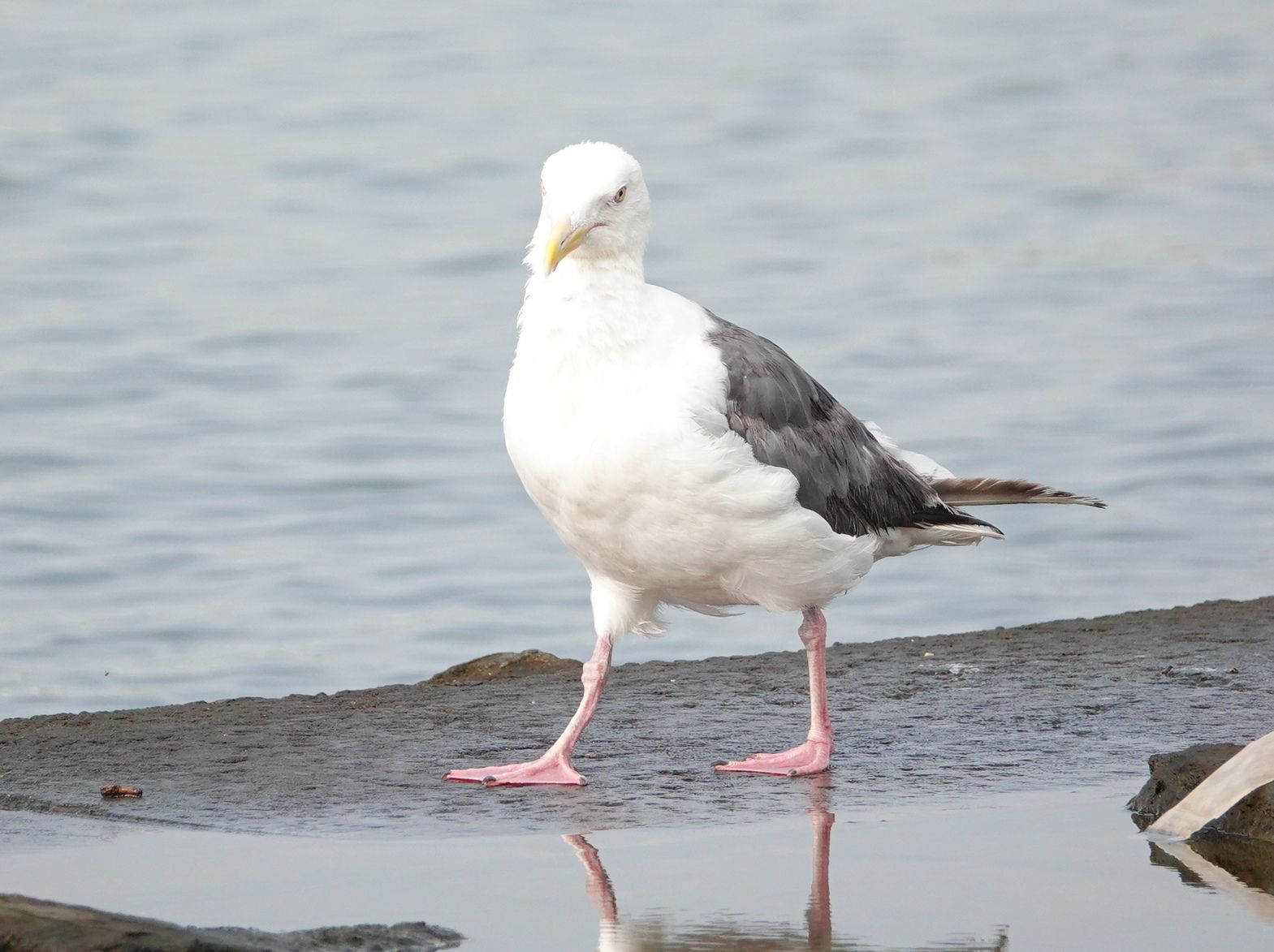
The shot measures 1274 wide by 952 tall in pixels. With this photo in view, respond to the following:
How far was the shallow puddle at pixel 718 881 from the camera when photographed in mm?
4785

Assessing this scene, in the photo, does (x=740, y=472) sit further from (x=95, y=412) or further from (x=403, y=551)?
(x=95, y=412)

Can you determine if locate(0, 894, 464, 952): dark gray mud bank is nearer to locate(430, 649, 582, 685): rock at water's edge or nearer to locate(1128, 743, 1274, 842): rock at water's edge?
locate(1128, 743, 1274, 842): rock at water's edge

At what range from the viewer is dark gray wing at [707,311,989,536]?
670cm

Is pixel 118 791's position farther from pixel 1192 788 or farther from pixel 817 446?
pixel 1192 788

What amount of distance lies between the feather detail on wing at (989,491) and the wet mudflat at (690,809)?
0.64 m

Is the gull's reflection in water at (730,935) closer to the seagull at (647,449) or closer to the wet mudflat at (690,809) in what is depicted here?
the wet mudflat at (690,809)

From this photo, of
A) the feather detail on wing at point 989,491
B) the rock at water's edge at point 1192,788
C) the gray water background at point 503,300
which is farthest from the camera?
the gray water background at point 503,300

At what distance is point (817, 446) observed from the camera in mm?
7020

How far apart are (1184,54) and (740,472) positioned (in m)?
24.4

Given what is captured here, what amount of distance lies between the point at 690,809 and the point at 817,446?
1.58 metres

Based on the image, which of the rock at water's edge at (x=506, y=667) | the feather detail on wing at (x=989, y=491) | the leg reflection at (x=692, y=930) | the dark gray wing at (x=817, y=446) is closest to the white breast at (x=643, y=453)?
the dark gray wing at (x=817, y=446)

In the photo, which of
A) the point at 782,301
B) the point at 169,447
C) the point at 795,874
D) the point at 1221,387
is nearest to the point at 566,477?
the point at 795,874

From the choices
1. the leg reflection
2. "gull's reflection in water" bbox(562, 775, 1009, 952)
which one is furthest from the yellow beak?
"gull's reflection in water" bbox(562, 775, 1009, 952)

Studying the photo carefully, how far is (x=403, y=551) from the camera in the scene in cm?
1309
